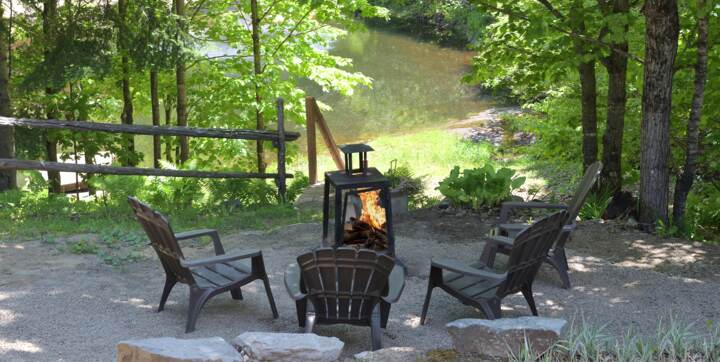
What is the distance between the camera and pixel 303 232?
25.9 feet

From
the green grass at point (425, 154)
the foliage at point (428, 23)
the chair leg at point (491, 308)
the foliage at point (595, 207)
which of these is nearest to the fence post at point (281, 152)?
the green grass at point (425, 154)

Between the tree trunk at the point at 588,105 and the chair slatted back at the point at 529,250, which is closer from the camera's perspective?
the chair slatted back at the point at 529,250

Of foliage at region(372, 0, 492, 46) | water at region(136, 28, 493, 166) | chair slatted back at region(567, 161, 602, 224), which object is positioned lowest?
chair slatted back at region(567, 161, 602, 224)

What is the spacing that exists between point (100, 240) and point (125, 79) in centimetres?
528

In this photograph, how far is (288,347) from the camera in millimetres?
4090

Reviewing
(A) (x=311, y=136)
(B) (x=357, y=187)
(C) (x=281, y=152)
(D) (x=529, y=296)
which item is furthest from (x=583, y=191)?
(A) (x=311, y=136)

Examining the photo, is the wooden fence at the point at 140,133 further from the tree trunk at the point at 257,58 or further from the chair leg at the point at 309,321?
the chair leg at the point at 309,321

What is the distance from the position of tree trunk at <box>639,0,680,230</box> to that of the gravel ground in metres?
1.04

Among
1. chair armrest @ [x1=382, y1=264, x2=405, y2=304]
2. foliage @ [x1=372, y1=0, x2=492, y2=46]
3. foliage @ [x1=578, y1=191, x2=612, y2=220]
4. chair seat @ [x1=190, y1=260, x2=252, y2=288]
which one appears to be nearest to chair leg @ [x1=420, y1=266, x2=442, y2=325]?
chair armrest @ [x1=382, y1=264, x2=405, y2=304]

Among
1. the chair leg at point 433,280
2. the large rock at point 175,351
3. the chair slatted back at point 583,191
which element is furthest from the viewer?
the chair slatted back at point 583,191

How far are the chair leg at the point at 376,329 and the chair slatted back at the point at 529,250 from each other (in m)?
0.90

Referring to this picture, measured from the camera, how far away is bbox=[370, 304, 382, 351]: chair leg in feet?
15.2

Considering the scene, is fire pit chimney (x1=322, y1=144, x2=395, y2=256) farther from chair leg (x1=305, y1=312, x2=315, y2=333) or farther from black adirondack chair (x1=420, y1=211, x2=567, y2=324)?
chair leg (x1=305, y1=312, x2=315, y2=333)

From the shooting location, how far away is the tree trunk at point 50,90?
10930 millimetres
